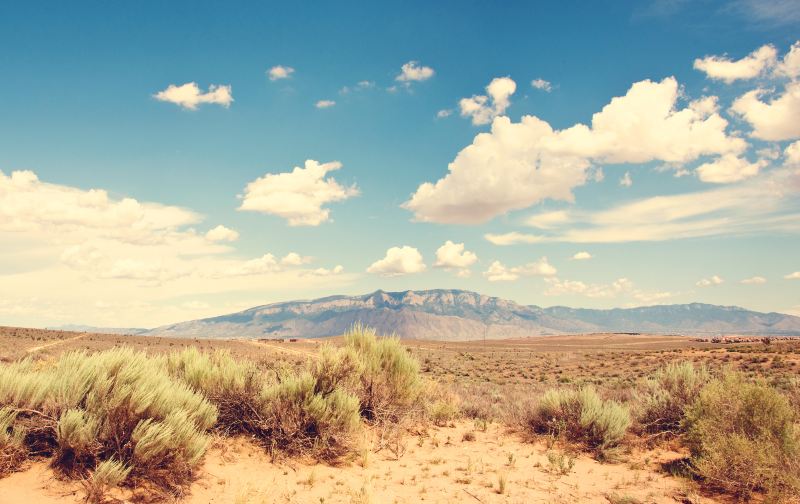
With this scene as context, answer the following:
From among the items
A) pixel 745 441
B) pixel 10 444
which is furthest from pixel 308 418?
pixel 745 441

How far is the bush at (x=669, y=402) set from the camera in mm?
10430

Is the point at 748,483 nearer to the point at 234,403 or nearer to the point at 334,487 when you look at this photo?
the point at 334,487

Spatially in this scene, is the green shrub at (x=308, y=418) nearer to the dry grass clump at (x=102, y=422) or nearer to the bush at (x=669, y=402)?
the dry grass clump at (x=102, y=422)

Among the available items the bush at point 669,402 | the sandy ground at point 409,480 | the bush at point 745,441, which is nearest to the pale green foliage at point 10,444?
the sandy ground at point 409,480

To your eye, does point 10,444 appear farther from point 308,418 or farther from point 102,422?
point 308,418

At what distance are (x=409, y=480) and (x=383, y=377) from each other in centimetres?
359

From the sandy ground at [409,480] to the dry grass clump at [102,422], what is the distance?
1.10 ft

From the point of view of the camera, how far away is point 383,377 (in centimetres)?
1104

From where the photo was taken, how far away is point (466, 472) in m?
8.06

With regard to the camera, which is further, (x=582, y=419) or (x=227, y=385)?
(x=582, y=419)

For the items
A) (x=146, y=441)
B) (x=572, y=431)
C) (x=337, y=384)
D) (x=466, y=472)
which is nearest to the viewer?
(x=146, y=441)

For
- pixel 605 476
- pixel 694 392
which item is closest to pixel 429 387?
pixel 605 476

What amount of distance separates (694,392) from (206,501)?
1087 centimetres

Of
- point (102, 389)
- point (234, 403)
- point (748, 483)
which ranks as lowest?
point (748, 483)
